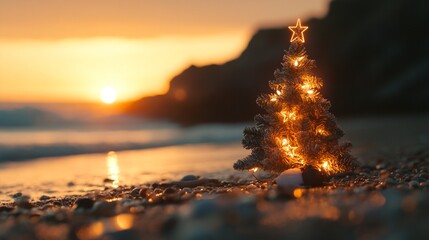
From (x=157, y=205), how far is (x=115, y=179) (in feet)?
15.2

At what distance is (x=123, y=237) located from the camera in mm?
4027

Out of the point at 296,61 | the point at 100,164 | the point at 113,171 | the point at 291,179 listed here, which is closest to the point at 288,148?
the point at 291,179

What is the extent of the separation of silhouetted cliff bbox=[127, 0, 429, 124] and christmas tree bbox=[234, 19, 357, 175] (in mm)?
33272

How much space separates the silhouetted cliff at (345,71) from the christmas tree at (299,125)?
109ft

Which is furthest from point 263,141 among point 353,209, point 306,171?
point 353,209

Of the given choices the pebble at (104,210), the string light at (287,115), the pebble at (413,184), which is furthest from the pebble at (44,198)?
the pebble at (413,184)

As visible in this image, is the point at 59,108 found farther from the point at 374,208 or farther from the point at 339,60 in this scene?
the point at 374,208

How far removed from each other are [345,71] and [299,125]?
1722 inches

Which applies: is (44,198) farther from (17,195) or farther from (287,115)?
(287,115)

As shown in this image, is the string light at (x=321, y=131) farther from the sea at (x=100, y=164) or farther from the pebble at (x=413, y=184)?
the sea at (x=100, y=164)

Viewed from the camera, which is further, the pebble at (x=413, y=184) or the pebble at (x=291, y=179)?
the pebble at (x=291, y=179)

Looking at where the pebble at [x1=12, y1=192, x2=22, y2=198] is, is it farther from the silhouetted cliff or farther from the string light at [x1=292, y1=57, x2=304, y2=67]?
the silhouetted cliff

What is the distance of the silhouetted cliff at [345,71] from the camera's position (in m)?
43.8

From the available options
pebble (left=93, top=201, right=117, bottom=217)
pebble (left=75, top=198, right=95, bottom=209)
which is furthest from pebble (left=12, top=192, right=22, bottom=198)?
pebble (left=93, top=201, right=117, bottom=217)
